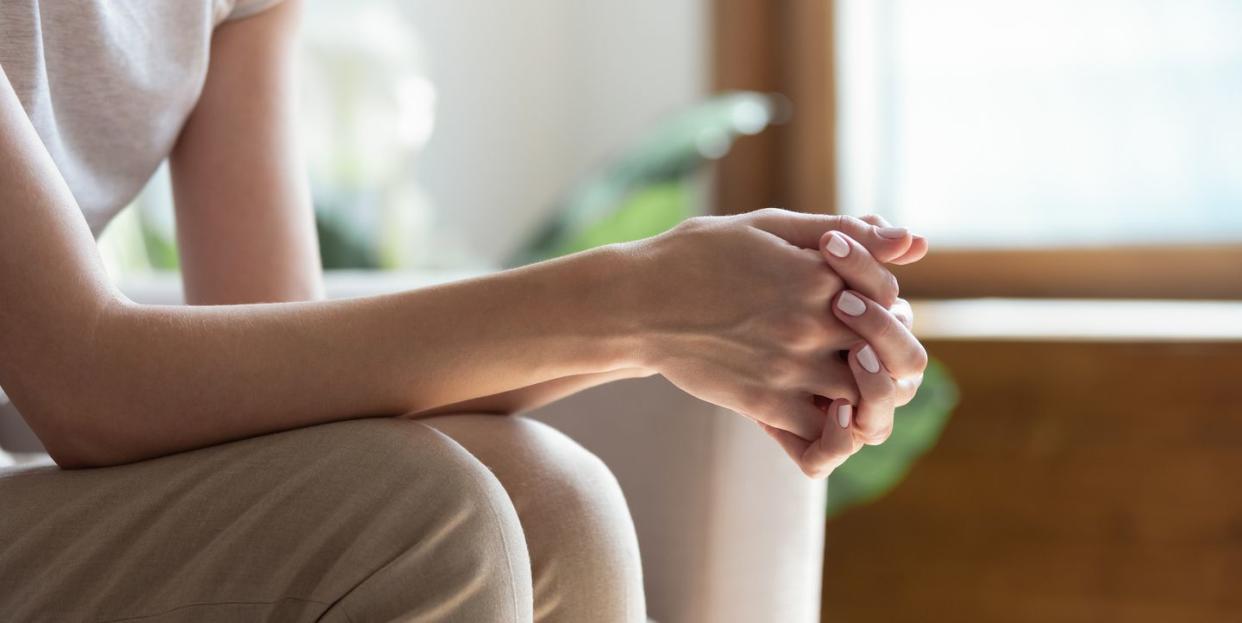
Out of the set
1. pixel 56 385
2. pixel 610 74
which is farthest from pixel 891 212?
pixel 56 385

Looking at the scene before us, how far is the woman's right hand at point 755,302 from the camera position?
23.5 inches

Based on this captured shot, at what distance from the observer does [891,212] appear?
2.11 m

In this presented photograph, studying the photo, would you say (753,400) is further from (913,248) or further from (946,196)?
(946,196)

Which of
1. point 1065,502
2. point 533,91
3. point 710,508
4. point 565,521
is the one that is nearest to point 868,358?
point 565,521

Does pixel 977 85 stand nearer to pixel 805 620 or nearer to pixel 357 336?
pixel 805 620

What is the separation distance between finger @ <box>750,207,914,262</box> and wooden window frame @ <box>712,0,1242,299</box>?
53.2 inches

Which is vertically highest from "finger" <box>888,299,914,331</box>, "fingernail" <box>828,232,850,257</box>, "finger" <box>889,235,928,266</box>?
"fingernail" <box>828,232,850,257</box>

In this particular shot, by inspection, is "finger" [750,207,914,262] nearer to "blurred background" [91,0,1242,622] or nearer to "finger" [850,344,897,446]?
"finger" [850,344,897,446]

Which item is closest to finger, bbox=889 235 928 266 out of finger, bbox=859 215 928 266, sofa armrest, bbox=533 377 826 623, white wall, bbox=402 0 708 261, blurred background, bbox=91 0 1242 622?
finger, bbox=859 215 928 266

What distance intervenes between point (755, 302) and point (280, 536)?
243mm

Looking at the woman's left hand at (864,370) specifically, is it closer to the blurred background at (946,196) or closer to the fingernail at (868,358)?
the fingernail at (868,358)


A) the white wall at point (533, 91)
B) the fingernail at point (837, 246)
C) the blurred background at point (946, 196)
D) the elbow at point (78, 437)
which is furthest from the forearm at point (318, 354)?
the white wall at point (533, 91)

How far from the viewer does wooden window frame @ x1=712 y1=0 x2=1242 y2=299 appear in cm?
182

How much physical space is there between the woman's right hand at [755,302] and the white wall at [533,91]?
169 centimetres
